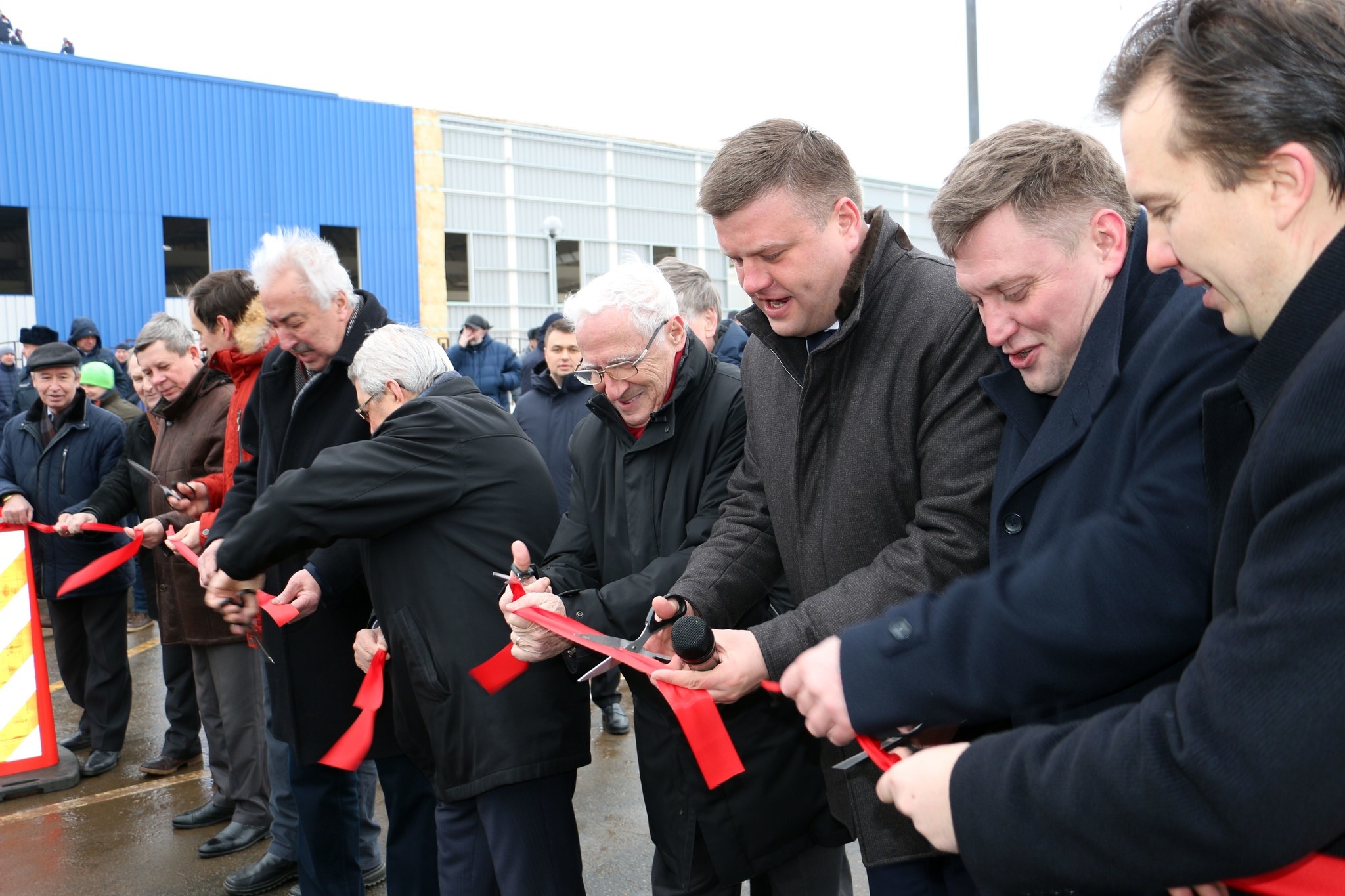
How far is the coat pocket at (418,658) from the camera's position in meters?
3.12

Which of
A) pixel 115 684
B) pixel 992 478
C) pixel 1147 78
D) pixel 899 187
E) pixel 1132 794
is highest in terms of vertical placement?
pixel 899 187

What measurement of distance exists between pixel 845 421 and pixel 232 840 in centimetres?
402

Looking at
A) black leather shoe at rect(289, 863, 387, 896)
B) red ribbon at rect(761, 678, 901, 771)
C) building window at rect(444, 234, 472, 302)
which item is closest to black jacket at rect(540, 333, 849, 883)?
red ribbon at rect(761, 678, 901, 771)

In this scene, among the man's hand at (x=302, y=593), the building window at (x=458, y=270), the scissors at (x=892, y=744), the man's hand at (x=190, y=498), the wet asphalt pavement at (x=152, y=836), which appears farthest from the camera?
the building window at (x=458, y=270)

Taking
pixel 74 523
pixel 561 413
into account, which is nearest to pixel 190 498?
pixel 74 523

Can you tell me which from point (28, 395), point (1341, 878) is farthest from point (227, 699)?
point (28, 395)

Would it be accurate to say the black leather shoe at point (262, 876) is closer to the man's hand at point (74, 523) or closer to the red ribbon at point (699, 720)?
the man's hand at point (74, 523)

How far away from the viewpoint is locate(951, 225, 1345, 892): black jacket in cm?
105

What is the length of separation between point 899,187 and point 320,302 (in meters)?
37.1

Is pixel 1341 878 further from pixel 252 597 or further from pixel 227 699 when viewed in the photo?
pixel 227 699

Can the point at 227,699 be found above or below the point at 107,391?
below

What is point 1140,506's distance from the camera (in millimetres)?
1518

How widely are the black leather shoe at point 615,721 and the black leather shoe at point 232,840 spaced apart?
200 centimetres

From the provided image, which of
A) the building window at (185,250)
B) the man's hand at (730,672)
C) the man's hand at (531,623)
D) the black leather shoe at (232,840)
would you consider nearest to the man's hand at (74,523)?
the black leather shoe at (232,840)
